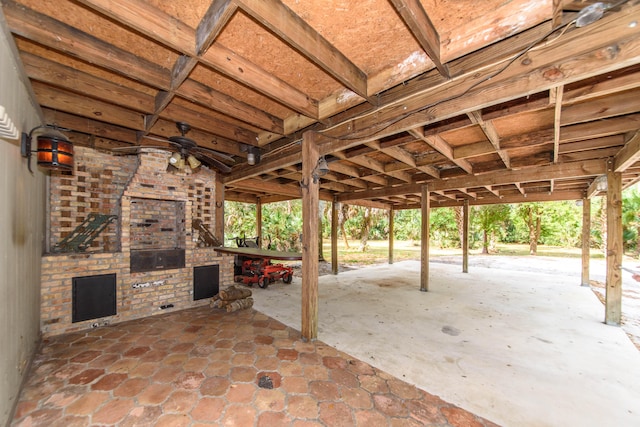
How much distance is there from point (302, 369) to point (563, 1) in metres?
3.57

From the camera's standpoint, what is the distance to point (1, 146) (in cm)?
173

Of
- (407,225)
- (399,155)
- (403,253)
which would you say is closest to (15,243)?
(399,155)

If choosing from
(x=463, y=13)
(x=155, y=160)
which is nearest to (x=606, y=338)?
(x=463, y=13)

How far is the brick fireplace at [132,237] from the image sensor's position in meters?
3.46

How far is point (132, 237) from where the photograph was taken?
192 inches

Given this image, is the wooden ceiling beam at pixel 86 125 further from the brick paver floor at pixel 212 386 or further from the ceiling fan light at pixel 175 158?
the brick paver floor at pixel 212 386

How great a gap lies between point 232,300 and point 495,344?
13.8 feet

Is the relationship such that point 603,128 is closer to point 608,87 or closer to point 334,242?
point 608,87

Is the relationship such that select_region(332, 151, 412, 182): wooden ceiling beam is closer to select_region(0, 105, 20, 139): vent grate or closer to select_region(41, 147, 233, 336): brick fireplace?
select_region(41, 147, 233, 336): brick fireplace

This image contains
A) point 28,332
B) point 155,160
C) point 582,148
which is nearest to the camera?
point 28,332

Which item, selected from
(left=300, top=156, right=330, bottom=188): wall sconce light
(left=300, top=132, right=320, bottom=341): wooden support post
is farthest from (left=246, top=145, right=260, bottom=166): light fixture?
(left=300, top=156, right=330, bottom=188): wall sconce light

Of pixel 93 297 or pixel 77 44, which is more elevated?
pixel 77 44

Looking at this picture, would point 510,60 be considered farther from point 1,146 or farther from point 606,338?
point 606,338

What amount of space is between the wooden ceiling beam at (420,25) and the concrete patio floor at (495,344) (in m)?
2.95
